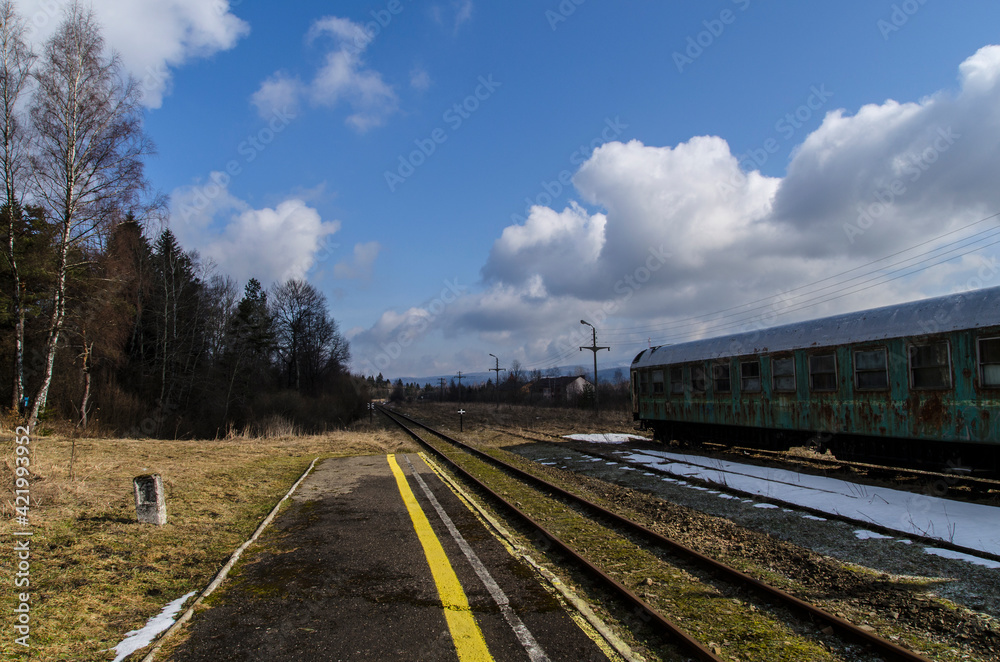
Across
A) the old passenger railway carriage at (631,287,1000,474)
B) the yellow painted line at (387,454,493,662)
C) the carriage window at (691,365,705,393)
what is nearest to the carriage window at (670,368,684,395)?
the old passenger railway carriage at (631,287,1000,474)

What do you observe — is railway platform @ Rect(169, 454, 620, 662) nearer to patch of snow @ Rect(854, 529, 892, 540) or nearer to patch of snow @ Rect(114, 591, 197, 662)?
patch of snow @ Rect(114, 591, 197, 662)

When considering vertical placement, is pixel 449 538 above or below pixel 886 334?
below

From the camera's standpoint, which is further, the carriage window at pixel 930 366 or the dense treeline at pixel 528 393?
the dense treeline at pixel 528 393

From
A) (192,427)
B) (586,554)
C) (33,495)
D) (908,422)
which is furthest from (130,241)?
(908,422)

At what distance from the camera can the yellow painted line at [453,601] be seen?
3.48 metres

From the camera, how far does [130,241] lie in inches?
810

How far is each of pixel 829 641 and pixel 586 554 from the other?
253 cm

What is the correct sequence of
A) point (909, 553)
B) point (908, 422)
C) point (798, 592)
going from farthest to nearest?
point (908, 422), point (909, 553), point (798, 592)

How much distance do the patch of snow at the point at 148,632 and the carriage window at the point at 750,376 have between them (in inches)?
517

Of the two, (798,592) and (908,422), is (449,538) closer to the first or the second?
(798,592)

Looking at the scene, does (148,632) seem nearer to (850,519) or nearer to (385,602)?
(385,602)

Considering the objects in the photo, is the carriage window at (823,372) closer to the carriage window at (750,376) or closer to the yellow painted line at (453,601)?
the carriage window at (750,376)

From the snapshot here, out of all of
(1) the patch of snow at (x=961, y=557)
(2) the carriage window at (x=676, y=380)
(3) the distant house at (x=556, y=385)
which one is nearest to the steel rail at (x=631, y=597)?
(1) the patch of snow at (x=961, y=557)

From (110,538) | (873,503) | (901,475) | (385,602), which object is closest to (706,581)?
(385,602)
